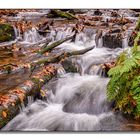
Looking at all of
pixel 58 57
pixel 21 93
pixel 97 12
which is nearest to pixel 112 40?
pixel 97 12

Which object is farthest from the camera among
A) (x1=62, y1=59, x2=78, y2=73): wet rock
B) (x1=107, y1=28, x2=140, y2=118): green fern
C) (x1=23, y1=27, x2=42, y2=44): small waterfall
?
(x1=23, y1=27, x2=42, y2=44): small waterfall

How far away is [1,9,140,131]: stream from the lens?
12.6 ft

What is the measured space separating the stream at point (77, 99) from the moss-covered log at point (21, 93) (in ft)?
0.18

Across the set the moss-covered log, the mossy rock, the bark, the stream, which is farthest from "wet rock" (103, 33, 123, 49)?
the mossy rock

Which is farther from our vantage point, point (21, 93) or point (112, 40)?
point (112, 40)

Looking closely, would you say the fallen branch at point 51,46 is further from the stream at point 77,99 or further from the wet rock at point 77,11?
the wet rock at point 77,11

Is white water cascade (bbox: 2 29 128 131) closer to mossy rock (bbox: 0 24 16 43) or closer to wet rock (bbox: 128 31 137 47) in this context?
wet rock (bbox: 128 31 137 47)

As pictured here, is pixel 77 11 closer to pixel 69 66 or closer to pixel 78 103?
pixel 69 66

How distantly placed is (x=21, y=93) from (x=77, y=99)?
556 millimetres

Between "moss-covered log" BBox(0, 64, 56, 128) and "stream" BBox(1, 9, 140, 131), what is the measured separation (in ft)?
0.18

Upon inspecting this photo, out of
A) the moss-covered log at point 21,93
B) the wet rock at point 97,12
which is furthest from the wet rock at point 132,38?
the moss-covered log at point 21,93

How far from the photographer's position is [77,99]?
3.94 metres

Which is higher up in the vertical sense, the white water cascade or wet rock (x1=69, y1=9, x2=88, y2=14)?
wet rock (x1=69, y1=9, x2=88, y2=14)

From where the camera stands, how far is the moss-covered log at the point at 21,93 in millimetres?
3818
